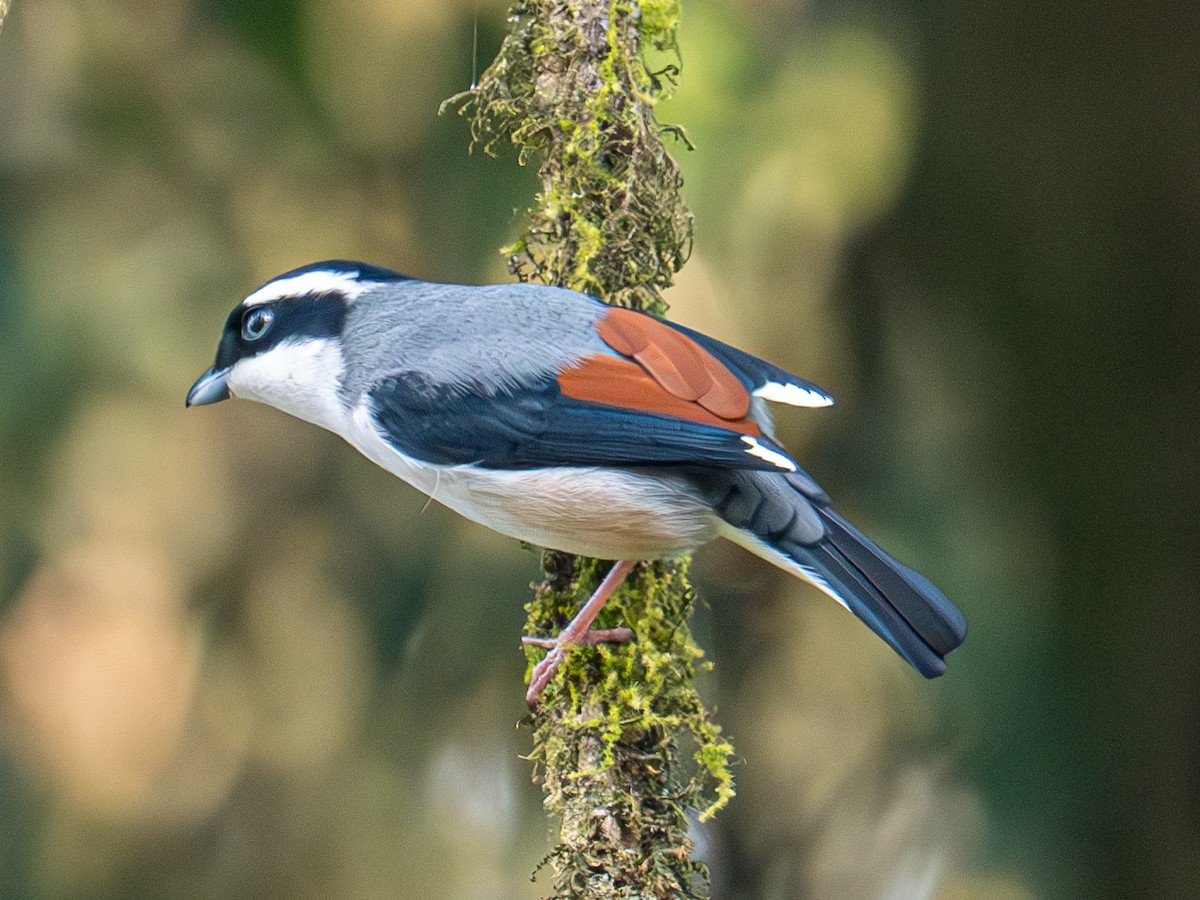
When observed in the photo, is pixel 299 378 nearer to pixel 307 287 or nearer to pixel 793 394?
pixel 307 287

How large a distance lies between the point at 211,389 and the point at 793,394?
4.44ft

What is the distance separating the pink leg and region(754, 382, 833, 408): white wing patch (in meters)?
0.48

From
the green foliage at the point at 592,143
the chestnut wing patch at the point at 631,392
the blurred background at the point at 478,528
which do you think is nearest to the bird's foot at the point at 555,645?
the chestnut wing patch at the point at 631,392

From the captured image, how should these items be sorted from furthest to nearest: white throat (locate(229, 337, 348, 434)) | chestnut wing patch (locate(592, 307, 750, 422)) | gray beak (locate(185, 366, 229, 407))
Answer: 1. gray beak (locate(185, 366, 229, 407))
2. white throat (locate(229, 337, 348, 434))
3. chestnut wing patch (locate(592, 307, 750, 422))

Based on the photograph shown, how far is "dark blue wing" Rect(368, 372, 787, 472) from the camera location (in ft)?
8.90

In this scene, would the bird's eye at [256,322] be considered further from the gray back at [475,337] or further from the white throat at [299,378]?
the gray back at [475,337]

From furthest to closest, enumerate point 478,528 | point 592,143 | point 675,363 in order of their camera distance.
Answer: point 478,528
point 592,143
point 675,363

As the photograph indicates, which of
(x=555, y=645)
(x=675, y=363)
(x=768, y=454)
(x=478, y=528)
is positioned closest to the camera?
(x=768, y=454)

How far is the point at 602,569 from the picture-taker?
3082mm

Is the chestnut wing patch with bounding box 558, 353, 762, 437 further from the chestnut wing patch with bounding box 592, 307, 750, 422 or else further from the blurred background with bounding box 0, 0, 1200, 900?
the blurred background with bounding box 0, 0, 1200, 900

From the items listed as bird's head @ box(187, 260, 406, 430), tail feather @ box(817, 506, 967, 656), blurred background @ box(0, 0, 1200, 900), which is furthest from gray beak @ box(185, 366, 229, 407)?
blurred background @ box(0, 0, 1200, 900)

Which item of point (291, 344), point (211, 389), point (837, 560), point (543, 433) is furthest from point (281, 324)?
point (837, 560)

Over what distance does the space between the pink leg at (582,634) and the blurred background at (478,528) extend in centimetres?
173

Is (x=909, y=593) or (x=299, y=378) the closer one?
(x=909, y=593)
